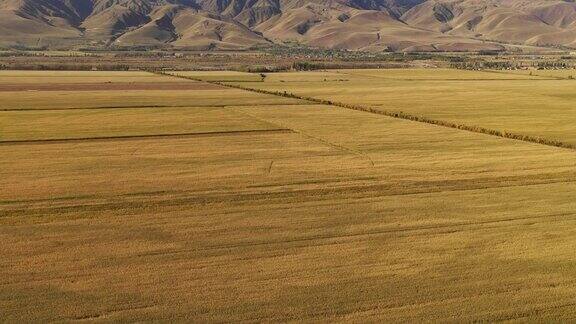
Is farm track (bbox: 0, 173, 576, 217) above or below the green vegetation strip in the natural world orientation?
above

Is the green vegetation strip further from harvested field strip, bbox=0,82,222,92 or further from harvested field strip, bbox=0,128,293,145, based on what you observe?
harvested field strip, bbox=0,128,293,145

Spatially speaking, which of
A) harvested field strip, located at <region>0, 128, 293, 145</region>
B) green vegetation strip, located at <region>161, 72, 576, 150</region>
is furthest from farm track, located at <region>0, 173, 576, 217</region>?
harvested field strip, located at <region>0, 128, 293, 145</region>

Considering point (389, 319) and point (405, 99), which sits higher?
point (389, 319)

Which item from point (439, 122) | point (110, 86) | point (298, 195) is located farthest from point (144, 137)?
point (110, 86)

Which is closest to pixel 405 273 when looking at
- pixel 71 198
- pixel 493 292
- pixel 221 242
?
pixel 493 292

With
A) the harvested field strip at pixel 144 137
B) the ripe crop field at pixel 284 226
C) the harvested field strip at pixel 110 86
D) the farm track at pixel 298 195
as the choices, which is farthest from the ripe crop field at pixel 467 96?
the harvested field strip at pixel 144 137

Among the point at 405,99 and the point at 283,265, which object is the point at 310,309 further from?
the point at 405,99
